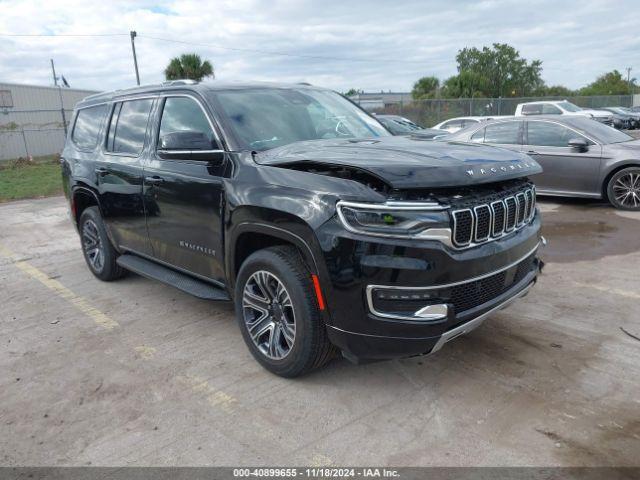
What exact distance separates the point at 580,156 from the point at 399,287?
7.20 metres

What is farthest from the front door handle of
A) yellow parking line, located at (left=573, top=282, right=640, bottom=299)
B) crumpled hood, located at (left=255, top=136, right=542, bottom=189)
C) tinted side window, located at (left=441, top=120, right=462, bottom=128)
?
tinted side window, located at (left=441, top=120, right=462, bottom=128)

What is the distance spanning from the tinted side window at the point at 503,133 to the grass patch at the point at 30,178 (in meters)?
10.8

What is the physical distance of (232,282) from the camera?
3980 millimetres

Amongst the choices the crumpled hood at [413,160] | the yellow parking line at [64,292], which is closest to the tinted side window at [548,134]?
the crumpled hood at [413,160]

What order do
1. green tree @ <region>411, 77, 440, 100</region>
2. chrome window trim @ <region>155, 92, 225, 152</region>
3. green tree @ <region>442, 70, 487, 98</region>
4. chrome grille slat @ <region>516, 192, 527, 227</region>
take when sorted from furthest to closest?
green tree @ <region>411, 77, 440, 100</region>
green tree @ <region>442, 70, 487, 98</region>
chrome window trim @ <region>155, 92, 225, 152</region>
chrome grille slat @ <region>516, 192, 527, 227</region>

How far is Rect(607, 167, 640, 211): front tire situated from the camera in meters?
8.44

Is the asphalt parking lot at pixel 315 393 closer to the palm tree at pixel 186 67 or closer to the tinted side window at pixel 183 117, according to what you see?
the tinted side window at pixel 183 117

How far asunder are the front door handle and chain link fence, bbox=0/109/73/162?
70.2ft

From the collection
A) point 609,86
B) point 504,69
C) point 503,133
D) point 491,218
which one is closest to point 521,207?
point 491,218

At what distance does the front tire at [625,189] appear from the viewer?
8.44 metres

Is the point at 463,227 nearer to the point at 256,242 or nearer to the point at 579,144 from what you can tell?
the point at 256,242

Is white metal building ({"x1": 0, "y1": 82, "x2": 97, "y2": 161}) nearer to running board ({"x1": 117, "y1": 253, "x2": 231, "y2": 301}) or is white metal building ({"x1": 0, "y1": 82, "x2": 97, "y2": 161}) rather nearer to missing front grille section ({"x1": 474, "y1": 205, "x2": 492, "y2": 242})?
running board ({"x1": 117, "y1": 253, "x2": 231, "y2": 301})

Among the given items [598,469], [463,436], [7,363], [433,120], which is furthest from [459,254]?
[433,120]

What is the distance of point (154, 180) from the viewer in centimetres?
457
